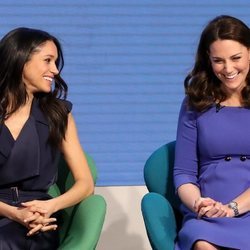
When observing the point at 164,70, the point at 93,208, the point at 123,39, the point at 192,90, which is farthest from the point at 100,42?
the point at 93,208

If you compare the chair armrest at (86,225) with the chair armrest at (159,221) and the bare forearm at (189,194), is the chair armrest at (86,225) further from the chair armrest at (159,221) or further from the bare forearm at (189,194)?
the bare forearm at (189,194)

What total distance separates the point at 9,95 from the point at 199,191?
0.80m

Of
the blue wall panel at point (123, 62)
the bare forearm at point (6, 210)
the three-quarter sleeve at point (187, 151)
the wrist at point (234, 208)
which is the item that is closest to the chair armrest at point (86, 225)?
the bare forearm at point (6, 210)

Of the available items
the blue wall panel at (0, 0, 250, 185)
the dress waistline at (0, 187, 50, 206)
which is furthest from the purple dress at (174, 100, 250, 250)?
the blue wall panel at (0, 0, 250, 185)

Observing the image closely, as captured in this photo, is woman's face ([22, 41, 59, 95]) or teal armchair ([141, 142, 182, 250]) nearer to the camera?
teal armchair ([141, 142, 182, 250])

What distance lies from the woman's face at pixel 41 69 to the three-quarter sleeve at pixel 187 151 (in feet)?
1.74

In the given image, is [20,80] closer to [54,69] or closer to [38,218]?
[54,69]

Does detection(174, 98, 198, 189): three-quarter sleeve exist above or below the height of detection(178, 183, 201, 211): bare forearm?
above

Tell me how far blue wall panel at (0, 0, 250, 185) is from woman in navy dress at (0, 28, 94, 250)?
901mm

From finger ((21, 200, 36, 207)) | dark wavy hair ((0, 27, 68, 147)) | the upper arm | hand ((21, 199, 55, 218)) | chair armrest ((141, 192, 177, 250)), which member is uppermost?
dark wavy hair ((0, 27, 68, 147))

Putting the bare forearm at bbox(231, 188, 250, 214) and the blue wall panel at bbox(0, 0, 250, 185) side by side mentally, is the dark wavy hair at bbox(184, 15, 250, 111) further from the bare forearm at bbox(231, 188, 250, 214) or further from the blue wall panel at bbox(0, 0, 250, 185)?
the blue wall panel at bbox(0, 0, 250, 185)

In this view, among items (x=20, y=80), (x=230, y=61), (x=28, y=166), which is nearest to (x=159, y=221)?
(x=28, y=166)

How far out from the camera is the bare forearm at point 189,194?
2791 mm

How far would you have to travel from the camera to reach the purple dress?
280 centimetres
